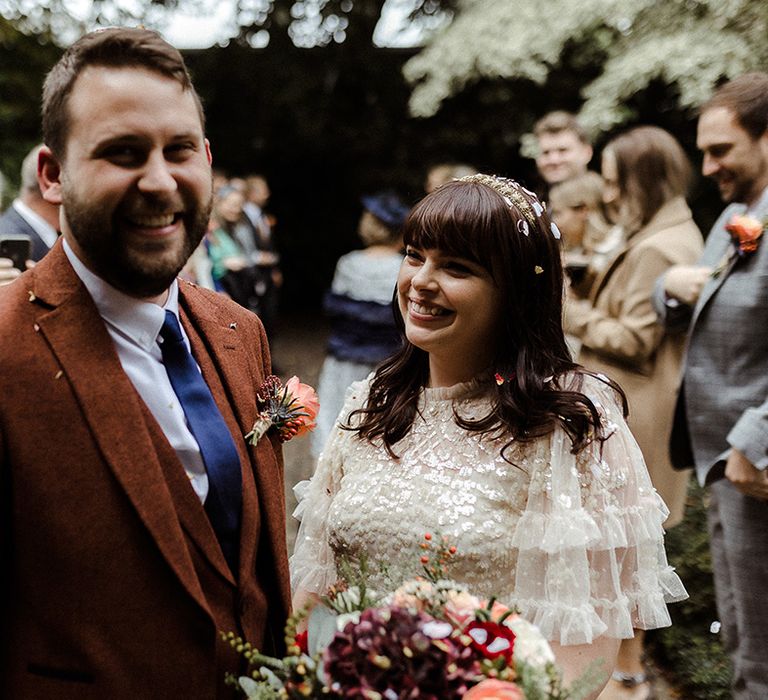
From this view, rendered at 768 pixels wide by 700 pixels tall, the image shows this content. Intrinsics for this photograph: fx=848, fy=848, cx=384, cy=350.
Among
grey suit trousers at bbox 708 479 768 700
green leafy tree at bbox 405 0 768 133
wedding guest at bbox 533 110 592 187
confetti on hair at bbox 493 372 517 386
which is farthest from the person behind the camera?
green leafy tree at bbox 405 0 768 133

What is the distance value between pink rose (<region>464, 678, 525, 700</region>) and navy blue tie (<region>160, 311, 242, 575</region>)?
69 cm

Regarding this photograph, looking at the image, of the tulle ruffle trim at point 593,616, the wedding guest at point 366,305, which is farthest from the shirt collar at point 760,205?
the wedding guest at point 366,305

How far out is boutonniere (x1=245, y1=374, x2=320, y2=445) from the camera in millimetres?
1976

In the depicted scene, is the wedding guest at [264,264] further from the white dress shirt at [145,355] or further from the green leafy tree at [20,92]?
the white dress shirt at [145,355]

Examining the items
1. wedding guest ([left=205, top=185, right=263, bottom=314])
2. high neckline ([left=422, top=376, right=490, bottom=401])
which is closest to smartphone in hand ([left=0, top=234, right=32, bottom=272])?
high neckline ([left=422, top=376, right=490, bottom=401])

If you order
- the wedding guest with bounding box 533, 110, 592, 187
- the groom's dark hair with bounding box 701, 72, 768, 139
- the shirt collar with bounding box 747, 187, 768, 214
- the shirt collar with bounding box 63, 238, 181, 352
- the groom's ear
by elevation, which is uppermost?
the wedding guest with bounding box 533, 110, 592, 187

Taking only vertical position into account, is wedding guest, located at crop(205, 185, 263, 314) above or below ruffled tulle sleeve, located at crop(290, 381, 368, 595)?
above

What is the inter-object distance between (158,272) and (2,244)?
1.55 meters

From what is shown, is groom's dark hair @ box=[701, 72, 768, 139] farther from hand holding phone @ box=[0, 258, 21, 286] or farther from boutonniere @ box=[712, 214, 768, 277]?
hand holding phone @ box=[0, 258, 21, 286]

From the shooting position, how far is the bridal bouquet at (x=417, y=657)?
1.33 m

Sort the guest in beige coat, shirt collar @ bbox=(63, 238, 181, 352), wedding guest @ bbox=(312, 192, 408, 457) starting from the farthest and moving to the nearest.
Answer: wedding guest @ bbox=(312, 192, 408, 457) → the guest in beige coat → shirt collar @ bbox=(63, 238, 181, 352)

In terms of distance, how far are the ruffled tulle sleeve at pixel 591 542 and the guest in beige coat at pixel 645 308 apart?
1924mm

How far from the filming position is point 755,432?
9.36ft

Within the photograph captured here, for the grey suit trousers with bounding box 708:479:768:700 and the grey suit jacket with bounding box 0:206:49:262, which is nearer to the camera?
the grey suit trousers with bounding box 708:479:768:700
